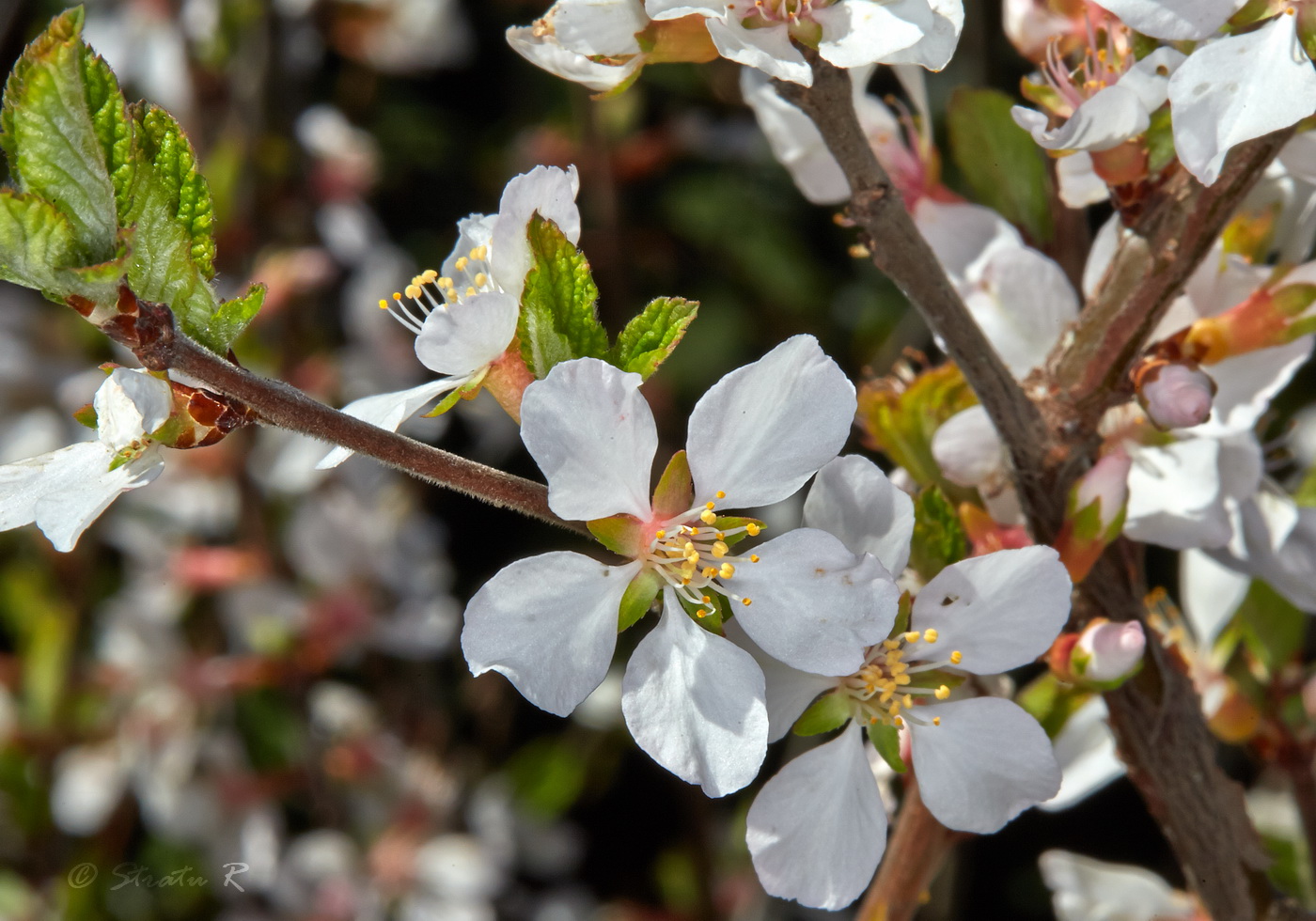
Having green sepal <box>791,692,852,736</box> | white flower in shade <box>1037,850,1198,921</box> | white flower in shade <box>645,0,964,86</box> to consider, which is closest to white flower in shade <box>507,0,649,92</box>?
white flower in shade <box>645,0,964,86</box>

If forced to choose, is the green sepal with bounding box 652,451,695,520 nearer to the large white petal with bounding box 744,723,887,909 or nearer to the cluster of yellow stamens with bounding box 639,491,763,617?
the cluster of yellow stamens with bounding box 639,491,763,617

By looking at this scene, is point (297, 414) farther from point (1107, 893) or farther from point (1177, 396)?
point (1107, 893)

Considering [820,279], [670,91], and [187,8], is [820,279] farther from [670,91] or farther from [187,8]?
[187,8]

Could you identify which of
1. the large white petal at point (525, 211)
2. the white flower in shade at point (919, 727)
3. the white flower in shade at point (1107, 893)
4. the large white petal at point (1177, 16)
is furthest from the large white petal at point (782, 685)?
Result: the white flower in shade at point (1107, 893)

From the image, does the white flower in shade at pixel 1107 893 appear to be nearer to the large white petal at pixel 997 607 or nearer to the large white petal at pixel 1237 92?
the large white petal at pixel 997 607

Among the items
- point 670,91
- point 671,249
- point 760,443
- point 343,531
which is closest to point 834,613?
point 760,443

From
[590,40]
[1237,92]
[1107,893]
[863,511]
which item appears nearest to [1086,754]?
[1107,893]
